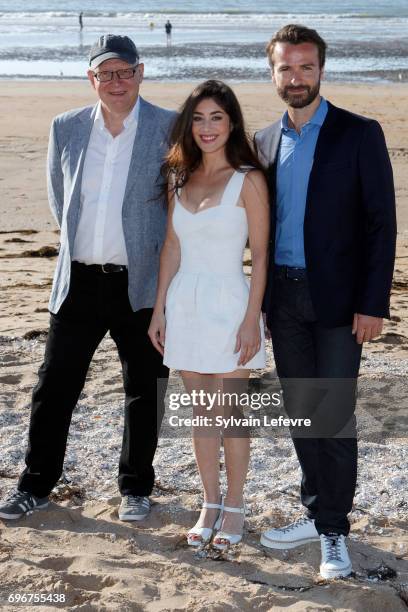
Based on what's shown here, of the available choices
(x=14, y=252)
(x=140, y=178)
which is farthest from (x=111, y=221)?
(x=14, y=252)

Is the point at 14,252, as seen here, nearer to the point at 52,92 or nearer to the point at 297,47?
the point at 297,47

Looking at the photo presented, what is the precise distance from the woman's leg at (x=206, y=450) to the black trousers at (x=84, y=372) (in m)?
0.32

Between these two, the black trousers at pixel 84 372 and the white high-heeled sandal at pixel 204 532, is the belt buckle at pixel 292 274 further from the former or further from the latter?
the white high-heeled sandal at pixel 204 532

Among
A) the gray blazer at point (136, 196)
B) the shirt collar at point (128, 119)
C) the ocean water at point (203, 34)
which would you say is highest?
the ocean water at point (203, 34)

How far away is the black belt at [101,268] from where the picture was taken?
3.75 m

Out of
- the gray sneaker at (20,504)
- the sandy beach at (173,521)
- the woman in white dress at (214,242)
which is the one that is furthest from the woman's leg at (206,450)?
the gray sneaker at (20,504)

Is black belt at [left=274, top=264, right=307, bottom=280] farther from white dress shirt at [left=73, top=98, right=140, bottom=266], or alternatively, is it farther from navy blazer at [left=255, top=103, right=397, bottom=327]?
white dress shirt at [left=73, top=98, right=140, bottom=266]

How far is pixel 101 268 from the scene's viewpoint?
3.76 metres

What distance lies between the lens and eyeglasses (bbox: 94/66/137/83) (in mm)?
3658

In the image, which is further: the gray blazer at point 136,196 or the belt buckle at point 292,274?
the gray blazer at point 136,196

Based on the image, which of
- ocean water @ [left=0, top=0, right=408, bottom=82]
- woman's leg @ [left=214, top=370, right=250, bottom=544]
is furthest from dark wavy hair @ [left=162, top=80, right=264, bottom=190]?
ocean water @ [left=0, top=0, right=408, bottom=82]

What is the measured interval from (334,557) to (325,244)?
3.94ft

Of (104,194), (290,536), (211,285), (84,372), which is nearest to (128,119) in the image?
(104,194)

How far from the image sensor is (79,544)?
12.1ft
